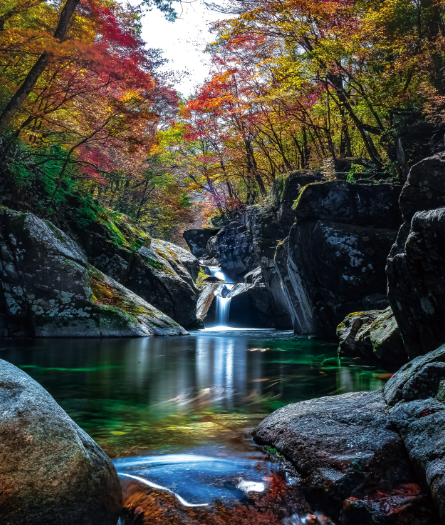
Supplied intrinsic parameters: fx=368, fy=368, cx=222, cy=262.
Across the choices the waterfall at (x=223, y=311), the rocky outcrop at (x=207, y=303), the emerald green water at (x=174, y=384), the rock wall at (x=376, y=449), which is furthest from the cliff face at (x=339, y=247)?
the rock wall at (x=376, y=449)

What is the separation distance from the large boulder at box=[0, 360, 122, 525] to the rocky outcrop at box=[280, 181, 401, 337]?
1056 cm

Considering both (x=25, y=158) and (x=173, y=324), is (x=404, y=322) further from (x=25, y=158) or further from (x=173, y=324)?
(x=25, y=158)

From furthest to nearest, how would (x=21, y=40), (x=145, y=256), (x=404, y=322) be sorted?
(x=145, y=256), (x=21, y=40), (x=404, y=322)

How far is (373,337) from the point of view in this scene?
7.57m

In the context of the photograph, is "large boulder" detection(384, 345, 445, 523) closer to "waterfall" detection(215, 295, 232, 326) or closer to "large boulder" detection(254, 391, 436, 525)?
"large boulder" detection(254, 391, 436, 525)

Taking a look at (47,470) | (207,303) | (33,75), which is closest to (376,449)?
(47,470)

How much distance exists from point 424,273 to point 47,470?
190 inches

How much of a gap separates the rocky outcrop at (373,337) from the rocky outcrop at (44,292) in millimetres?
6725

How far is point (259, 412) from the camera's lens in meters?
4.38

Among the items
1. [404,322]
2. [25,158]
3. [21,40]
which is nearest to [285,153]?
[25,158]

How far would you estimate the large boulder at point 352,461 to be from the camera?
2.06 metres

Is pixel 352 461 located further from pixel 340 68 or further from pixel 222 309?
pixel 222 309

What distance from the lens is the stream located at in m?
2.26

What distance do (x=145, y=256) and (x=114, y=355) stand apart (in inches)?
358
